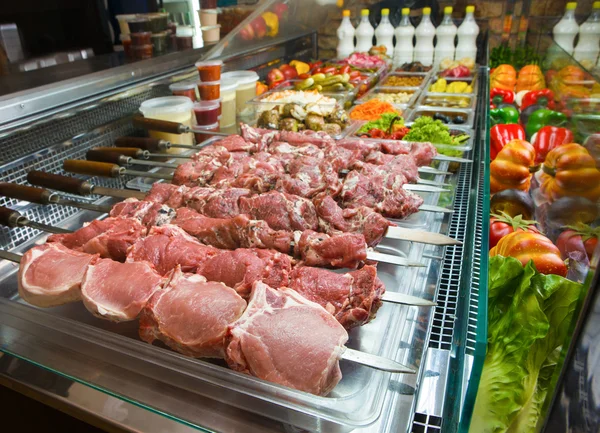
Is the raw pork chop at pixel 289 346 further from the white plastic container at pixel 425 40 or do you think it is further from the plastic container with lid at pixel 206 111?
the white plastic container at pixel 425 40

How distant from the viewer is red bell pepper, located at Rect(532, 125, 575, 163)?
3.67 m

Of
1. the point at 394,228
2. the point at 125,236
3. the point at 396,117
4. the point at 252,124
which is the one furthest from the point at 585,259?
the point at 252,124

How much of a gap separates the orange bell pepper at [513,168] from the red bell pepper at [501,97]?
2358mm

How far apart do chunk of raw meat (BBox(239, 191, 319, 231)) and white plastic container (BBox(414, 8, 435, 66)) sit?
4.78 metres

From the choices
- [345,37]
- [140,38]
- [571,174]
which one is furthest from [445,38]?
[140,38]

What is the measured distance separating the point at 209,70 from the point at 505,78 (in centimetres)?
428

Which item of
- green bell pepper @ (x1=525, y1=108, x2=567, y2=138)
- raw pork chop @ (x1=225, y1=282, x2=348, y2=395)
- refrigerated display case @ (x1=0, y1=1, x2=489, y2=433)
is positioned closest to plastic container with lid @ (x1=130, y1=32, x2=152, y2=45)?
refrigerated display case @ (x1=0, y1=1, x2=489, y2=433)

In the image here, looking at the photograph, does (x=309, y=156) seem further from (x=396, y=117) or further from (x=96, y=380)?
(x=96, y=380)

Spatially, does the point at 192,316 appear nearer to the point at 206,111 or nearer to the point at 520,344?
the point at 520,344

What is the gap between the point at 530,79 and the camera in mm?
5730

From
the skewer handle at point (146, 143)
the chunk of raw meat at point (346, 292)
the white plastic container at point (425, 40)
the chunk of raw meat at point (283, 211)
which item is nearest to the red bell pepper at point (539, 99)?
the white plastic container at point (425, 40)

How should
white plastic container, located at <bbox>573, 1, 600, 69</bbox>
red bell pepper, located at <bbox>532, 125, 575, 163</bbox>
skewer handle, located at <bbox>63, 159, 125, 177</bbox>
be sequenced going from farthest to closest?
1. white plastic container, located at <bbox>573, 1, 600, 69</bbox>
2. red bell pepper, located at <bbox>532, 125, 575, 163</bbox>
3. skewer handle, located at <bbox>63, 159, 125, 177</bbox>

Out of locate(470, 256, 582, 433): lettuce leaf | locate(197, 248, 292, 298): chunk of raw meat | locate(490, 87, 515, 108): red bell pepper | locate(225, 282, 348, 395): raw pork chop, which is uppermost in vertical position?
locate(197, 248, 292, 298): chunk of raw meat

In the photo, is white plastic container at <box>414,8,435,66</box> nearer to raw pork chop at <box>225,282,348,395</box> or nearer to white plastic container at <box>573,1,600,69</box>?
white plastic container at <box>573,1,600,69</box>
